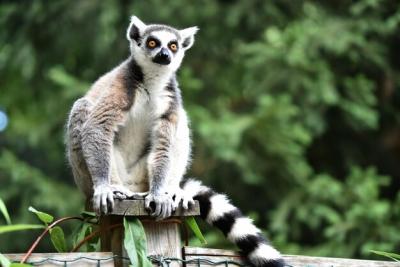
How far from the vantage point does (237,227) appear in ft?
12.9

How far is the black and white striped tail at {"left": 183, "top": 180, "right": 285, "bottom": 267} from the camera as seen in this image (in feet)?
11.8

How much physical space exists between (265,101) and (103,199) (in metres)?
5.66

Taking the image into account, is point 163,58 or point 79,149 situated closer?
point 79,149

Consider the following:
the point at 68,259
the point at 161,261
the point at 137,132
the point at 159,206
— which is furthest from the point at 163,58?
the point at 68,259

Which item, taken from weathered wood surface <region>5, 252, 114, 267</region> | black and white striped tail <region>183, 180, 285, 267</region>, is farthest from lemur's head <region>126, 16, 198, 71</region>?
weathered wood surface <region>5, 252, 114, 267</region>

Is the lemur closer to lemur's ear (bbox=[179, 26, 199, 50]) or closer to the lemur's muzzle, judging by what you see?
the lemur's muzzle

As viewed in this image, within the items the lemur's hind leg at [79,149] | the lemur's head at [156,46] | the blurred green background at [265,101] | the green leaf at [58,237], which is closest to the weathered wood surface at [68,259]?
the green leaf at [58,237]

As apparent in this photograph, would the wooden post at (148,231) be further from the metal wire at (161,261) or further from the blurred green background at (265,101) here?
the blurred green background at (265,101)

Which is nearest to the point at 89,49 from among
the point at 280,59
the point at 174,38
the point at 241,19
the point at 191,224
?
the point at 241,19

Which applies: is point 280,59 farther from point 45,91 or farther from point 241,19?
point 45,91

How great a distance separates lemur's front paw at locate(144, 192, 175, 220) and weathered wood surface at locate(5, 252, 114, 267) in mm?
333

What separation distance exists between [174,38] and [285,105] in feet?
12.8

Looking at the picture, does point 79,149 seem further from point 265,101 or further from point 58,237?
point 265,101

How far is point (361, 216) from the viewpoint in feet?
28.2
